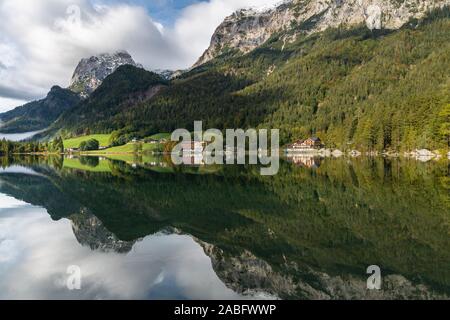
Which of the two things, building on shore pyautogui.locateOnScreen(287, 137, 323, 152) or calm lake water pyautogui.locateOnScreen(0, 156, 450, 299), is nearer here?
calm lake water pyautogui.locateOnScreen(0, 156, 450, 299)

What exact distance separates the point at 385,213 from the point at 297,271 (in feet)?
38.7

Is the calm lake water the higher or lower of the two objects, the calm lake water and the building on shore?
the lower

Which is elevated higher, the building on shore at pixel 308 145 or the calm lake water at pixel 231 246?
the building on shore at pixel 308 145

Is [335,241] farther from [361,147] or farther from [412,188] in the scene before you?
[361,147]

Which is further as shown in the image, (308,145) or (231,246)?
(308,145)

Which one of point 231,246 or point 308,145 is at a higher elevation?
point 308,145

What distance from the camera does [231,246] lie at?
59.2 feet

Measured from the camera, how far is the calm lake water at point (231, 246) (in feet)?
41.3

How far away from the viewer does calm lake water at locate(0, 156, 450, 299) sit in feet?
41.3

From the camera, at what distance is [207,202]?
1223 inches

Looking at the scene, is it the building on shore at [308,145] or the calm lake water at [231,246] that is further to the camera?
the building on shore at [308,145]
